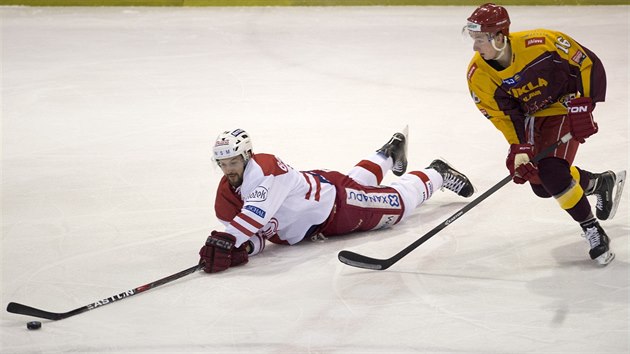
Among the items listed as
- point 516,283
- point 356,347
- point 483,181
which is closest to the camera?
point 356,347

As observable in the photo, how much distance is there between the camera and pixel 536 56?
4.06 metres

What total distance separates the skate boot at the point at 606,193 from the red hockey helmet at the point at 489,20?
0.88 metres

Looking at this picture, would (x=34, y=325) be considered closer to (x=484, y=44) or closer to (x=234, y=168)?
(x=234, y=168)

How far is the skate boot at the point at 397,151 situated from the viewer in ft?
16.1

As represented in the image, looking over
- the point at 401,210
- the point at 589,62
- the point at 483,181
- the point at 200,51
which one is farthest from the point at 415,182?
the point at 200,51

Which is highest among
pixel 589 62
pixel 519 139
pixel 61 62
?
pixel 589 62

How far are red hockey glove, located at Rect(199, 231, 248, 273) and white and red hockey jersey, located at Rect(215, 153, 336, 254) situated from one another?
4 centimetres

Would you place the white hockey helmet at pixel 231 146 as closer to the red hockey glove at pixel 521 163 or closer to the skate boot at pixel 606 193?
the red hockey glove at pixel 521 163

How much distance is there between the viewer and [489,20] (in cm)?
394

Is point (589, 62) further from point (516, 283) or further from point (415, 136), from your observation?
point (415, 136)

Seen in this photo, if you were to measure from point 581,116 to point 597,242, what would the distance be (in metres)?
0.50

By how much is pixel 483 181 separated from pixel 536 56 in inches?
47.9

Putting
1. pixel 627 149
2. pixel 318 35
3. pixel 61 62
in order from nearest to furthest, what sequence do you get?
pixel 627 149, pixel 61 62, pixel 318 35

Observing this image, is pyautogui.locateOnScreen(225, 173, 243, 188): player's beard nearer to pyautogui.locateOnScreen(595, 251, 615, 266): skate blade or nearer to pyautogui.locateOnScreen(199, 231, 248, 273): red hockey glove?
pyautogui.locateOnScreen(199, 231, 248, 273): red hockey glove
